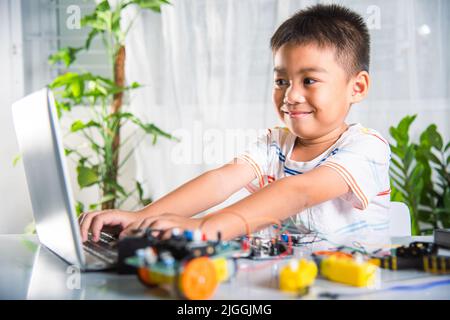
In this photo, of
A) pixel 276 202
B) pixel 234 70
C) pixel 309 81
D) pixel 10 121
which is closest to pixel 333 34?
pixel 309 81

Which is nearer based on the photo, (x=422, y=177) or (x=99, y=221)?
(x=99, y=221)

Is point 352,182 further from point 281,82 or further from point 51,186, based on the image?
point 51,186

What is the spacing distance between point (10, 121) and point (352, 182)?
2392 mm

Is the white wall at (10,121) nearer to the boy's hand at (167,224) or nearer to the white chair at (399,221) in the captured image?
the white chair at (399,221)

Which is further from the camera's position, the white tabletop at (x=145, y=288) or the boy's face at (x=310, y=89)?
the boy's face at (x=310, y=89)

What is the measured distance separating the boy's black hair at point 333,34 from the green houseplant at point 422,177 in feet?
3.83

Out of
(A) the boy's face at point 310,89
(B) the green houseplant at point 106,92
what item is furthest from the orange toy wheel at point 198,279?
(B) the green houseplant at point 106,92

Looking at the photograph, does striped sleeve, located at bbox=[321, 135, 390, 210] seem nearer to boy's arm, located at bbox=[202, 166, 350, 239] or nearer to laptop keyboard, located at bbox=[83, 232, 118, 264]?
boy's arm, located at bbox=[202, 166, 350, 239]

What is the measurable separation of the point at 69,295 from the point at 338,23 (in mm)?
831

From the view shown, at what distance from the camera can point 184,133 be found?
2.70 metres

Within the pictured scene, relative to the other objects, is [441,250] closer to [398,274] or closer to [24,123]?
[398,274]

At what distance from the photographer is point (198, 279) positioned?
50 centimetres

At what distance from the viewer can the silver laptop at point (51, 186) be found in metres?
0.60

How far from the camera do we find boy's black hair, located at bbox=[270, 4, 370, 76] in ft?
3.57
